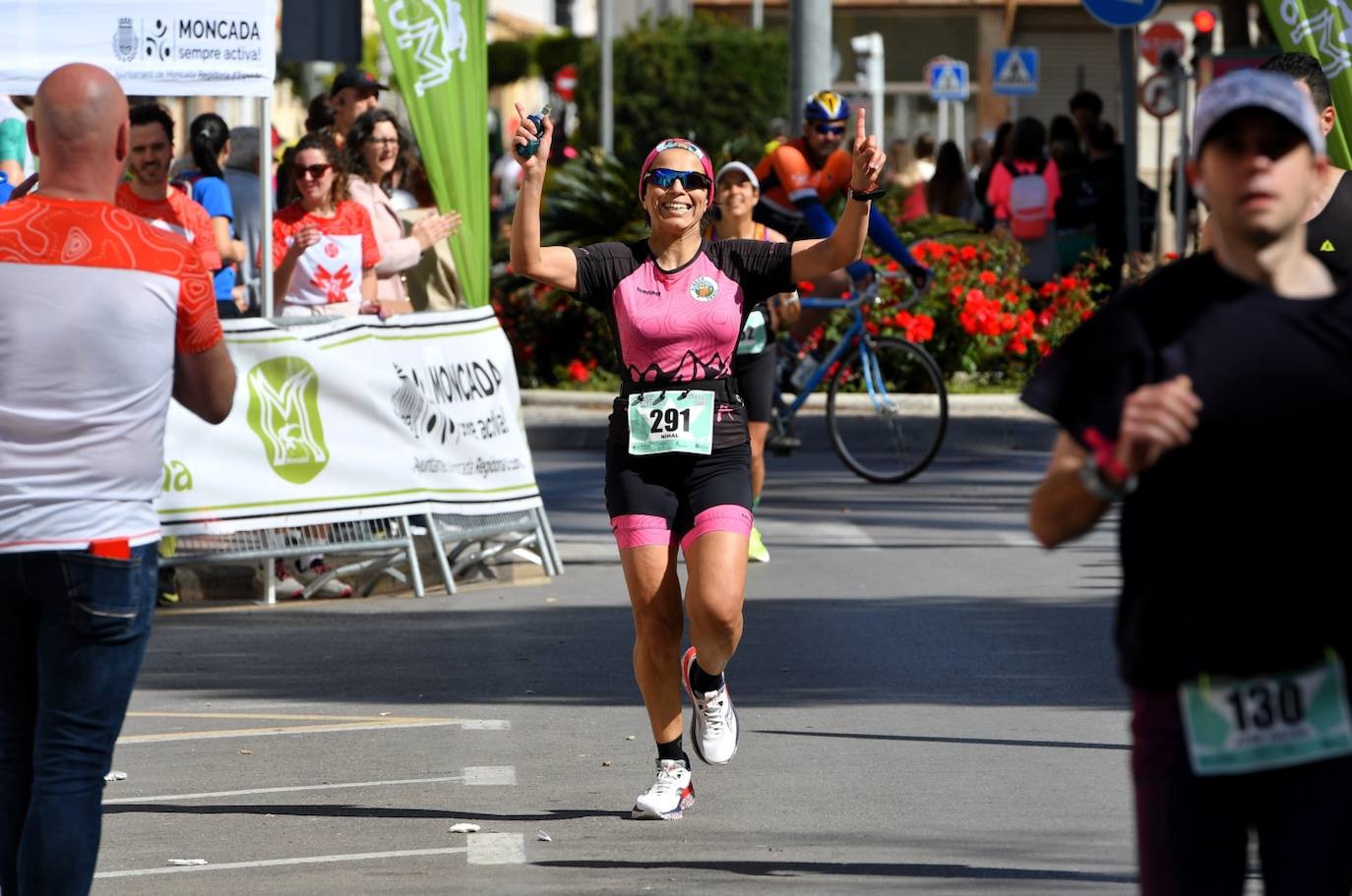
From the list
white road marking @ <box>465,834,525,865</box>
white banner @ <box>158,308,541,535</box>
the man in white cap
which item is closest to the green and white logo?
white banner @ <box>158,308,541,535</box>

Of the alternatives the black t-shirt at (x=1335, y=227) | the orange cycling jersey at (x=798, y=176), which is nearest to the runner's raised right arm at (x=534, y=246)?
Result: the black t-shirt at (x=1335, y=227)

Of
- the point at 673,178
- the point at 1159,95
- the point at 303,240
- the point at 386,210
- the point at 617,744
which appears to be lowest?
the point at 617,744

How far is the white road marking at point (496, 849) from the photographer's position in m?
6.38

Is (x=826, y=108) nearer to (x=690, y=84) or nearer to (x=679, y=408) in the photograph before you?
(x=679, y=408)

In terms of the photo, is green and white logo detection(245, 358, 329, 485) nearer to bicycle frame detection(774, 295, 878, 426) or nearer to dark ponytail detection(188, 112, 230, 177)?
dark ponytail detection(188, 112, 230, 177)

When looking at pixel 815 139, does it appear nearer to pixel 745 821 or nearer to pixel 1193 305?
pixel 745 821

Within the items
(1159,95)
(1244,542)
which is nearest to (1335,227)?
(1244,542)

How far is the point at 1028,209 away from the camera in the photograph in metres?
20.4

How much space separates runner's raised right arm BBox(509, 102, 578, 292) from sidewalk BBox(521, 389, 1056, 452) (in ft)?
33.3

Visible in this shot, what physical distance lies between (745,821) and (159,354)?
2480 mm

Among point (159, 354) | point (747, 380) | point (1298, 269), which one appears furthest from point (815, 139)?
point (1298, 269)

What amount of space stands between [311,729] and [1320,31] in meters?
4.84

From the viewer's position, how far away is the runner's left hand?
7.00 meters

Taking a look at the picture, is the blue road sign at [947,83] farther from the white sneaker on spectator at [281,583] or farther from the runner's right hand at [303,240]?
the white sneaker on spectator at [281,583]
